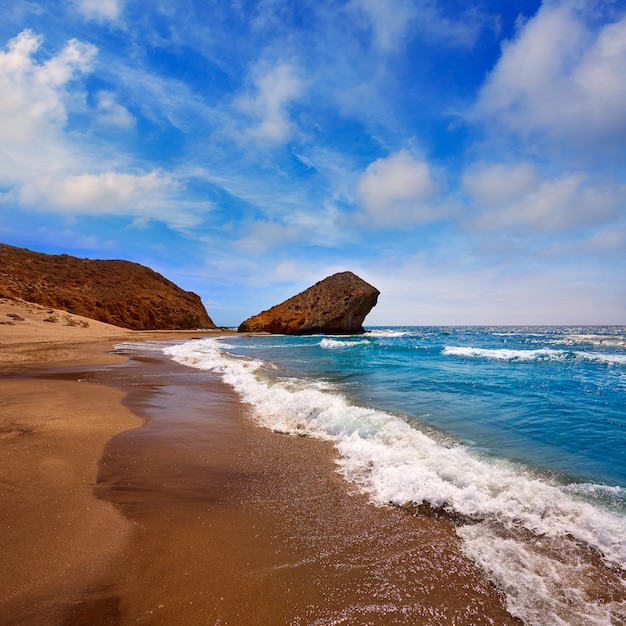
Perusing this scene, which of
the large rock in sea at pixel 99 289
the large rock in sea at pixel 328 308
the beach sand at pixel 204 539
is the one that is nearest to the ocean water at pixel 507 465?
the beach sand at pixel 204 539

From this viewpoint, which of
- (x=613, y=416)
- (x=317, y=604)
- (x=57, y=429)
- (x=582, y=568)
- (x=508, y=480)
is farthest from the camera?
(x=613, y=416)

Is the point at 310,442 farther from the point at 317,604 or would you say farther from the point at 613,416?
the point at 613,416

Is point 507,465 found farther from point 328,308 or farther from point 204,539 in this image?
point 328,308

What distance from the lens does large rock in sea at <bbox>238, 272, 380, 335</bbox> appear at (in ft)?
161

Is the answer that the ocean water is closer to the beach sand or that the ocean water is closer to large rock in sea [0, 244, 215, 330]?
the beach sand

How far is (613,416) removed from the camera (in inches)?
283

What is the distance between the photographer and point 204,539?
2.67 metres

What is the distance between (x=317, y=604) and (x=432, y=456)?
2.79 m

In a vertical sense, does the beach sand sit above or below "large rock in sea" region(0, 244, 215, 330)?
below

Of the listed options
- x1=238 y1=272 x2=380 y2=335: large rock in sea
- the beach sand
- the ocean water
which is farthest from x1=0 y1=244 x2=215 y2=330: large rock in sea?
the beach sand

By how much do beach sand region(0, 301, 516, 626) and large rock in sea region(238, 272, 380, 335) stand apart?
44076 mm

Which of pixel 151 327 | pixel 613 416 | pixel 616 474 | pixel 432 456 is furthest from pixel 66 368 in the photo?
pixel 151 327

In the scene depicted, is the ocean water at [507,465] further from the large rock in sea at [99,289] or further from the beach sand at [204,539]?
the large rock in sea at [99,289]

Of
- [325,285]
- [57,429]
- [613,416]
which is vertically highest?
[325,285]
